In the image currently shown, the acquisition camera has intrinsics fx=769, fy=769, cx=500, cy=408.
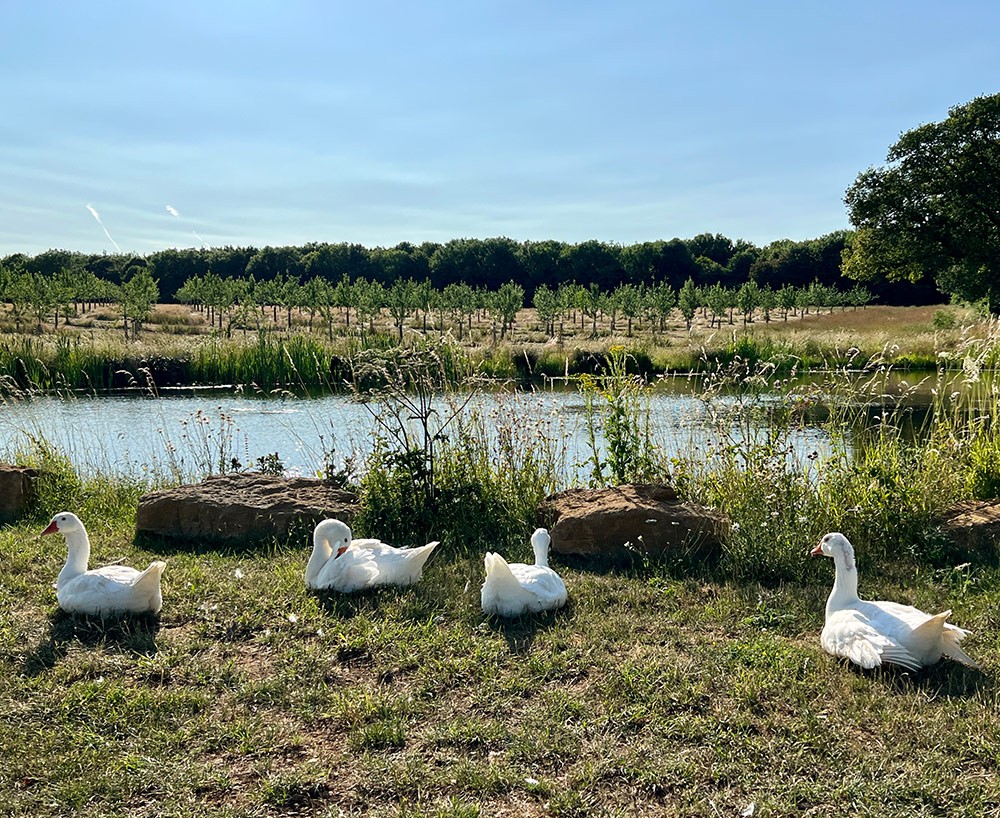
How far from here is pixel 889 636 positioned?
3.94 m

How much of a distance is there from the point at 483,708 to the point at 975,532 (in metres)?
4.32

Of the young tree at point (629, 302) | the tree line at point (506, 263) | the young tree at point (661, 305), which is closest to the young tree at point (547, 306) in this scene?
the young tree at point (629, 302)

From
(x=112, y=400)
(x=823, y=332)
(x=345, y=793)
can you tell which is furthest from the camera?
(x=823, y=332)

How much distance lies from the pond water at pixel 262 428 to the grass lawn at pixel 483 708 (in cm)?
266

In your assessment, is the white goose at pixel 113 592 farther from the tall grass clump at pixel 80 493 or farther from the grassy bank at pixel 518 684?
the tall grass clump at pixel 80 493

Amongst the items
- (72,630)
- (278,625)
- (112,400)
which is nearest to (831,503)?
(278,625)

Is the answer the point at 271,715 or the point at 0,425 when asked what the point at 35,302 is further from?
the point at 271,715

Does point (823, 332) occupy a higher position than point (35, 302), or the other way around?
point (35, 302)

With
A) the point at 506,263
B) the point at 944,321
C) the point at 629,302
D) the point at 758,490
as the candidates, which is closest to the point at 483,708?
the point at 758,490

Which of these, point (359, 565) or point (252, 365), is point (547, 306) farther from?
point (359, 565)

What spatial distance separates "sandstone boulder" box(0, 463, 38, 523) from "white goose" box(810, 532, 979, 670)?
23.7 feet

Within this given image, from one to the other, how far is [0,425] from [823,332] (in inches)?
1382

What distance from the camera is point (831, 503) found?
246 inches

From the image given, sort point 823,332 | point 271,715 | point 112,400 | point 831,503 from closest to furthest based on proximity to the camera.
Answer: point 271,715 < point 831,503 < point 112,400 < point 823,332
